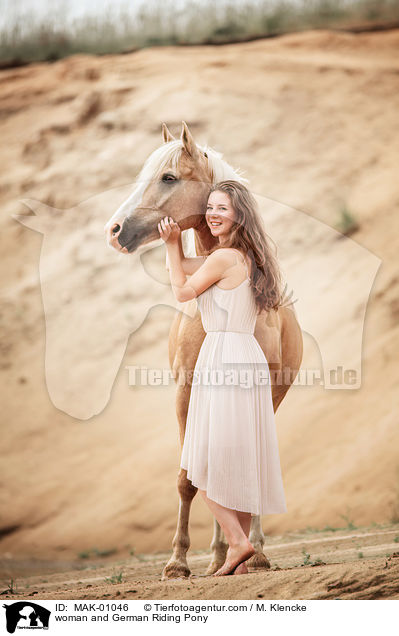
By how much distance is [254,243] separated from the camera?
9.64 feet

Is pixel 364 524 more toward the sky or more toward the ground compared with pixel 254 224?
more toward the ground

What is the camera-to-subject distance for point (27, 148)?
813cm

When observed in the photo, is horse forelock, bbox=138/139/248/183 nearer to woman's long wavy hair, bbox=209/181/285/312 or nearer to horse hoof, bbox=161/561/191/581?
woman's long wavy hair, bbox=209/181/285/312

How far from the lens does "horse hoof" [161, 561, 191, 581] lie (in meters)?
3.07

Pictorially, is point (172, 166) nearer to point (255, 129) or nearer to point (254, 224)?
point (254, 224)

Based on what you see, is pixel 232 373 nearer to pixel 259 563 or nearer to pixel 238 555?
pixel 238 555

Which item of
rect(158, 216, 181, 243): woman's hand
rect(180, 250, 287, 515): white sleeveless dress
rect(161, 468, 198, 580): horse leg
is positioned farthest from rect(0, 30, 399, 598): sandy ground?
rect(158, 216, 181, 243): woman's hand

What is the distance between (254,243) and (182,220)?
36 centimetres

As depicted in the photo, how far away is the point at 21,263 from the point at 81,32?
8.93 feet

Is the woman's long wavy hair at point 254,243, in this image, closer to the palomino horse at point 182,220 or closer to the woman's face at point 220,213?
the woman's face at point 220,213
